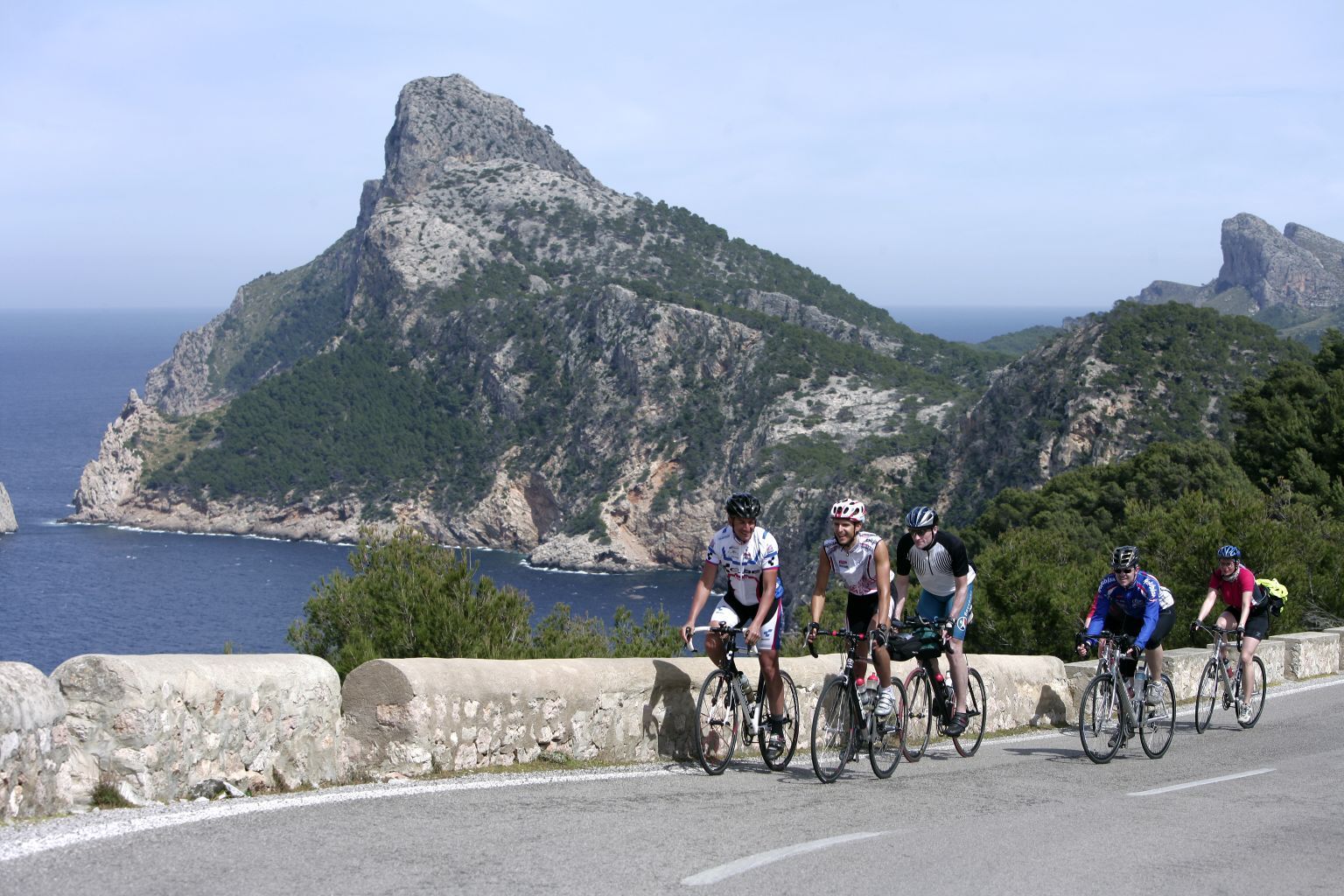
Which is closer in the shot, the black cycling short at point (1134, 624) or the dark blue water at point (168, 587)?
the black cycling short at point (1134, 624)

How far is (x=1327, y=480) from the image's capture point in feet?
127

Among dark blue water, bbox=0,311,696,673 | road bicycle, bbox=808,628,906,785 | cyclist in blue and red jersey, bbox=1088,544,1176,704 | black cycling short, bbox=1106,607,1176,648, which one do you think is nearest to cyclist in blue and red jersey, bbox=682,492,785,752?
road bicycle, bbox=808,628,906,785

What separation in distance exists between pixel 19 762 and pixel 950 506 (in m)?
89.4

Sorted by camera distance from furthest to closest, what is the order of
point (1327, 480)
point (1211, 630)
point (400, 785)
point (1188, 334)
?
point (1188, 334)
point (1327, 480)
point (1211, 630)
point (400, 785)

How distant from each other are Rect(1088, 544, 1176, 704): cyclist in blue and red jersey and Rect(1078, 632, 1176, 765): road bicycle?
13 cm

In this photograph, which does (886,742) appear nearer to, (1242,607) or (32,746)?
(32,746)

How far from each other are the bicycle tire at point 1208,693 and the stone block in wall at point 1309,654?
4.09 m

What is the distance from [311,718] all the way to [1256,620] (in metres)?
9.73

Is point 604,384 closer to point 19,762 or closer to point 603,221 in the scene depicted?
point 603,221

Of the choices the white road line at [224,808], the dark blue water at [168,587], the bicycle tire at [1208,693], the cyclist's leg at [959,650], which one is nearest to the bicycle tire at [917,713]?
the cyclist's leg at [959,650]

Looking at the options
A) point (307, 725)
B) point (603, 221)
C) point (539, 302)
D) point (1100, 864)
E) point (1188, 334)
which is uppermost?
point (603, 221)

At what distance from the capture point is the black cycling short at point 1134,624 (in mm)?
10422

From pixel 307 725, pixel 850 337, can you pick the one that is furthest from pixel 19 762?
pixel 850 337

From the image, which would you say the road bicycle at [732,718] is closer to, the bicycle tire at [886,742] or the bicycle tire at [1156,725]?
the bicycle tire at [886,742]
